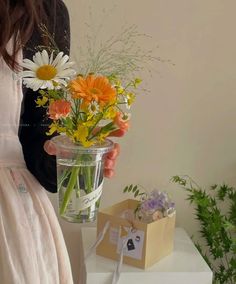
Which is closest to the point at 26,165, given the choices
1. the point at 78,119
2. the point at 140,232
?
the point at 78,119

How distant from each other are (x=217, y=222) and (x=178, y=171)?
253mm

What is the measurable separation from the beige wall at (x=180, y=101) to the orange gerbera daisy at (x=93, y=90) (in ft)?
3.12

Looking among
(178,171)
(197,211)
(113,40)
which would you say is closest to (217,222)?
(197,211)

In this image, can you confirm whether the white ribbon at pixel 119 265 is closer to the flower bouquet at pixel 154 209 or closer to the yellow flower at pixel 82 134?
the flower bouquet at pixel 154 209

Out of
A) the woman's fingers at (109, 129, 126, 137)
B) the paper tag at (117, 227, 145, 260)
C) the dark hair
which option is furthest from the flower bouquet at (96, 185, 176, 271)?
the dark hair

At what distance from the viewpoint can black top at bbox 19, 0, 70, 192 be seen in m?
0.97

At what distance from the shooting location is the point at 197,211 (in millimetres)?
1813

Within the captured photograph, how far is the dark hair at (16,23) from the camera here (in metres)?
0.87

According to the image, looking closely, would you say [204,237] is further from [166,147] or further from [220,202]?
[166,147]

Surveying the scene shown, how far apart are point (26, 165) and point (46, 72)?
25 centimetres

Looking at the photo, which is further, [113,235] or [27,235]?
[113,235]

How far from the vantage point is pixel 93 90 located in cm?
78

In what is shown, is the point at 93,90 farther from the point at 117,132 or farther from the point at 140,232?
the point at 140,232

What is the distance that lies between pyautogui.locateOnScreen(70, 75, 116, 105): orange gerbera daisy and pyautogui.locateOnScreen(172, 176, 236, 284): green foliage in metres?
0.98
